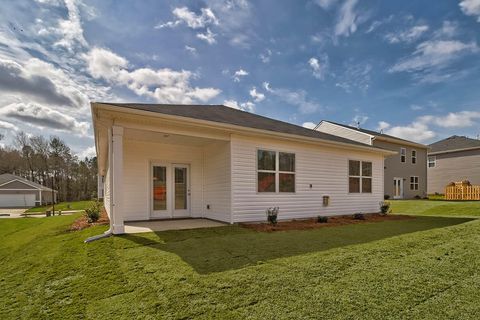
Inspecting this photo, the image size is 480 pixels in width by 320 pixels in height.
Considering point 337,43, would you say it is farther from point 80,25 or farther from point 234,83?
point 80,25

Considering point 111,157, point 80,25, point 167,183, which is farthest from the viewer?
point 167,183

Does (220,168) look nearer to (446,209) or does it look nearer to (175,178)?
(175,178)

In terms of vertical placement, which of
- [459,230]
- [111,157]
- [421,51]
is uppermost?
[421,51]

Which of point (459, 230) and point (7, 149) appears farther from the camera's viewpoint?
point (7, 149)

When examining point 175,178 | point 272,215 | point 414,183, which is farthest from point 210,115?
point 414,183

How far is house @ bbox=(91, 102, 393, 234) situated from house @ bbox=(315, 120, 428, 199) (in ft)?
35.8

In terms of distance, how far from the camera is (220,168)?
310 inches

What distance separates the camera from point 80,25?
7.65 meters

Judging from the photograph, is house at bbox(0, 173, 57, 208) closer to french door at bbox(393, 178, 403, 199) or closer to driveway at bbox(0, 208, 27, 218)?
driveway at bbox(0, 208, 27, 218)

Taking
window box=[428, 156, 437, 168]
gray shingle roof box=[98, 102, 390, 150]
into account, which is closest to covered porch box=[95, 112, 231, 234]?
gray shingle roof box=[98, 102, 390, 150]

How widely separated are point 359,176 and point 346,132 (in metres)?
10.4

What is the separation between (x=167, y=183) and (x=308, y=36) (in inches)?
327

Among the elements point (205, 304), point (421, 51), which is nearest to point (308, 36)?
point (421, 51)

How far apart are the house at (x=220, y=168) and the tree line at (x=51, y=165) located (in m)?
34.1
